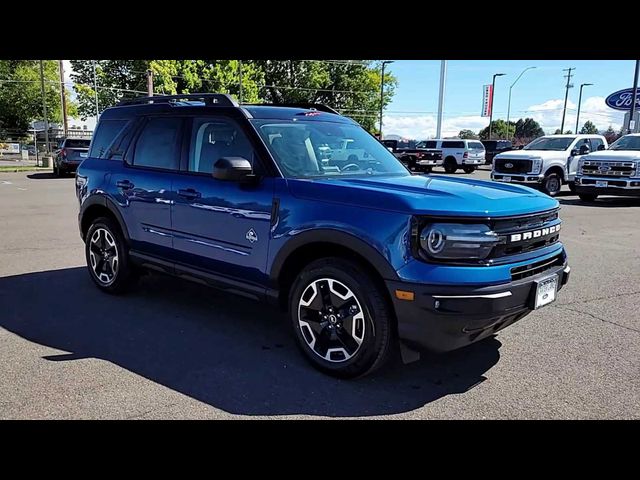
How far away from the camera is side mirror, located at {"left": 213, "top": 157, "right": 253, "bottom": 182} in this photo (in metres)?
4.01

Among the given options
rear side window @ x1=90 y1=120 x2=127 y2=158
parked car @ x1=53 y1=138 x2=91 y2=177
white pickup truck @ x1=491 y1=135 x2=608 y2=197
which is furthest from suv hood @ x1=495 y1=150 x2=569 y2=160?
parked car @ x1=53 y1=138 x2=91 y2=177

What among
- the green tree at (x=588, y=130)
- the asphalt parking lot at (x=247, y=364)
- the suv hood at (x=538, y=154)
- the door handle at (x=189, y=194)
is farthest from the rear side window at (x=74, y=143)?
the green tree at (x=588, y=130)

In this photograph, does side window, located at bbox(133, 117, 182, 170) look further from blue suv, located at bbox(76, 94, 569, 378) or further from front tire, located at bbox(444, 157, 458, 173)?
front tire, located at bbox(444, 157, 458, 173)

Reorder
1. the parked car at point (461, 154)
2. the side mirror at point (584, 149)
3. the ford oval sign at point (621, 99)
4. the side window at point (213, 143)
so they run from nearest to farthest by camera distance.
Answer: the side window at point (213, 143), the side mirror at point (584, 149), the ford oval sign at point (621, 99), the parked car at point (461, 154)

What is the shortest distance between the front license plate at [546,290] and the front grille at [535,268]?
0.09 metres

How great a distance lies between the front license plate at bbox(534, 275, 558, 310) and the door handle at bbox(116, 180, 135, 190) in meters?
3.88

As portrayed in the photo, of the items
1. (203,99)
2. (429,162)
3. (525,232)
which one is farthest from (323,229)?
(429,162)

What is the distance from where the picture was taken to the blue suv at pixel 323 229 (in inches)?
129

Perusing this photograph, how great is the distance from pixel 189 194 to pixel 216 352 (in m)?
1.42

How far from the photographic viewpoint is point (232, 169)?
4.00 m

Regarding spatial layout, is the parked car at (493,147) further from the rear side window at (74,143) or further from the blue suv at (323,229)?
the blue suv at (323,229)
